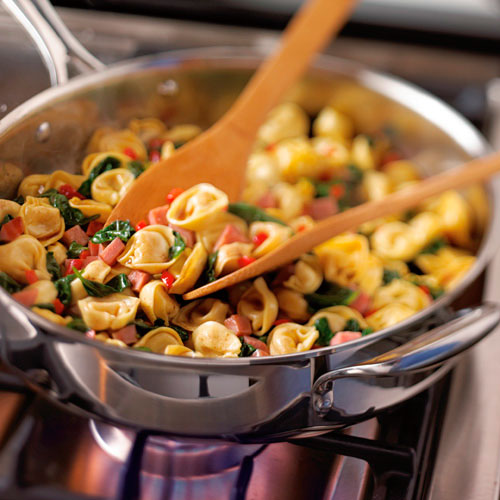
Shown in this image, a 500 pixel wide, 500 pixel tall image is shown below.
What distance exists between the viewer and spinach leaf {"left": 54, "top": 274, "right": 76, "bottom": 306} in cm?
75

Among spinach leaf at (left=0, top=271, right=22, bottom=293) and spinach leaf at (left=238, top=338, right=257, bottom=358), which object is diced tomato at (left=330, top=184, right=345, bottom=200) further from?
spinach leaf at (left=0, top=271, right=22, bottom=293)

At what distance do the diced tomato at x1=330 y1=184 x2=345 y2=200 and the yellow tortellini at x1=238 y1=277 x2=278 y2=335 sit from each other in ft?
1.55

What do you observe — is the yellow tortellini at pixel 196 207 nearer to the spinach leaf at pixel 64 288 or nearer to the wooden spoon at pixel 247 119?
the wooden spoon at pixel 247 119

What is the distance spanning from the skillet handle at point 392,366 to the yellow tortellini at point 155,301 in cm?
21

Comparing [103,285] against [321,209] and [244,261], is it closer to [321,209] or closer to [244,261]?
[244,261]

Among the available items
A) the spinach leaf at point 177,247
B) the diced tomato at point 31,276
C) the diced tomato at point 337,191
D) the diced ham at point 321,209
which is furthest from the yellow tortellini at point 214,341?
the diced tomato at point 337,191

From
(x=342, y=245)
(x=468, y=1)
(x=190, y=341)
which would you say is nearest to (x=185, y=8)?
(x=468, y=1)

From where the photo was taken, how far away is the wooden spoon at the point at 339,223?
813mm

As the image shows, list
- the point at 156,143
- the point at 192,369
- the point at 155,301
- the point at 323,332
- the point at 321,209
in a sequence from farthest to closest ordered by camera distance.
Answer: the point at 321,209 < the point at 156,143 < the point at 323,332 < the point at 155,301 < the point at 192,369

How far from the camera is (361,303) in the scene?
1.01 m

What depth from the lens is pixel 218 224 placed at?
87 centimetres

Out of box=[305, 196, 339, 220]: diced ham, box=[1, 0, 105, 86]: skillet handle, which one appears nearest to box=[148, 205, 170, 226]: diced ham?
box=[1, 0, 105, 86]: skillet handle

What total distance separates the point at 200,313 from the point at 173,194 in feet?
0.60

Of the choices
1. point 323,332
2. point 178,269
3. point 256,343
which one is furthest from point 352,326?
point 178,269
